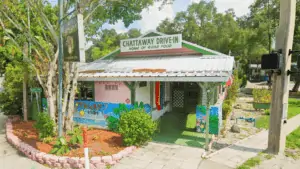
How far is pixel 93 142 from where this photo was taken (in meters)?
7.30

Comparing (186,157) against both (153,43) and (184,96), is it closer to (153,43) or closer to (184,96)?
(184,96)

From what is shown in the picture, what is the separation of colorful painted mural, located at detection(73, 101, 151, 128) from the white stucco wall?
439 millimetres

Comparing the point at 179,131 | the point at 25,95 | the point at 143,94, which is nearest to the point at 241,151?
the point at 179,131

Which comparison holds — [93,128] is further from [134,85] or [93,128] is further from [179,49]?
[179,49]

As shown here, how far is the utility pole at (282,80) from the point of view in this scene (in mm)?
5852

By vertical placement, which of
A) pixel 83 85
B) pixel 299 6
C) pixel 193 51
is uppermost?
pixel 299 6

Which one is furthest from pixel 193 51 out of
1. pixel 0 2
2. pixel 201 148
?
pixel 0 2

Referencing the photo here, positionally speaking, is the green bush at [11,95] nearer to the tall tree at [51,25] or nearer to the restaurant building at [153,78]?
the tall tree at [51,25]

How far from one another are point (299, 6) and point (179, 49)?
726 inches

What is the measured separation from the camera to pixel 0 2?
7.63 meters

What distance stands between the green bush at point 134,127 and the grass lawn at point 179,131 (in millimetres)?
1280

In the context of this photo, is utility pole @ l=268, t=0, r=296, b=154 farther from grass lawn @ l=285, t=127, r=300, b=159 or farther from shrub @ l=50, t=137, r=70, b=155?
shrub @ l=50, t=137, r=70, b=155

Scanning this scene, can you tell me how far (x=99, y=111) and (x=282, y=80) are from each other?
7.66 m

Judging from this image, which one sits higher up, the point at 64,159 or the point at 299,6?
the point at 299,6
